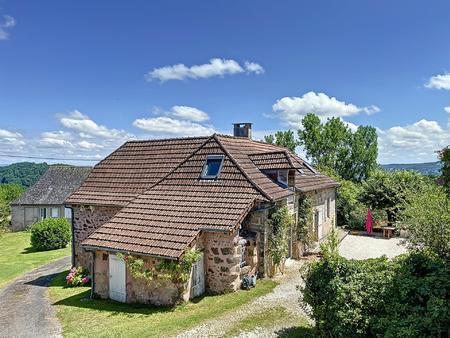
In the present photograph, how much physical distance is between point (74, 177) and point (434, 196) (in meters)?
41.7

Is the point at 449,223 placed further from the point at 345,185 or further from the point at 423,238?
the point at 345,185

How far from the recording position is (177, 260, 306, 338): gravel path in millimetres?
10156

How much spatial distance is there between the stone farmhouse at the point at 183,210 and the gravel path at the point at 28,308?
215cm

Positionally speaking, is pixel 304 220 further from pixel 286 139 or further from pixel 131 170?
pixel 286 139

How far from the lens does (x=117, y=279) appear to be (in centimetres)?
1391

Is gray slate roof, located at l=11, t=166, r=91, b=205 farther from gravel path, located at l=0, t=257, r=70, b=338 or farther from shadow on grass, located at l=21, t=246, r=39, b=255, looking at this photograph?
gravel path, located at l=0, t=257, r=70, b=338

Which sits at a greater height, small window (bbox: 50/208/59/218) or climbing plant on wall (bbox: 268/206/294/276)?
climbing plant on wall (bbox: 268/206/294/276)

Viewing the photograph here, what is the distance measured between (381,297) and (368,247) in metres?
16.7

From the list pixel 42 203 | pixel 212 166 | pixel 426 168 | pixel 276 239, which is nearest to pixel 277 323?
pixel 276 239

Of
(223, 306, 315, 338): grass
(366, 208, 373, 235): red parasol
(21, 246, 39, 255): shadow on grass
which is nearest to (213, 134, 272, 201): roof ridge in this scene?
(223, 306, 315, 338): grass

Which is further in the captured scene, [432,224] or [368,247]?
[368,247]

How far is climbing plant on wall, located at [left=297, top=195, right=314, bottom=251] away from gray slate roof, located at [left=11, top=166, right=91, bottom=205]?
31.3 meters

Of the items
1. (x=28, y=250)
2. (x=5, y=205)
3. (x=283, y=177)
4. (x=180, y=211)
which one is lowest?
(x=28, y=250)

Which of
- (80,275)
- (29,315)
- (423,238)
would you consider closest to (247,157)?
(423,238)
